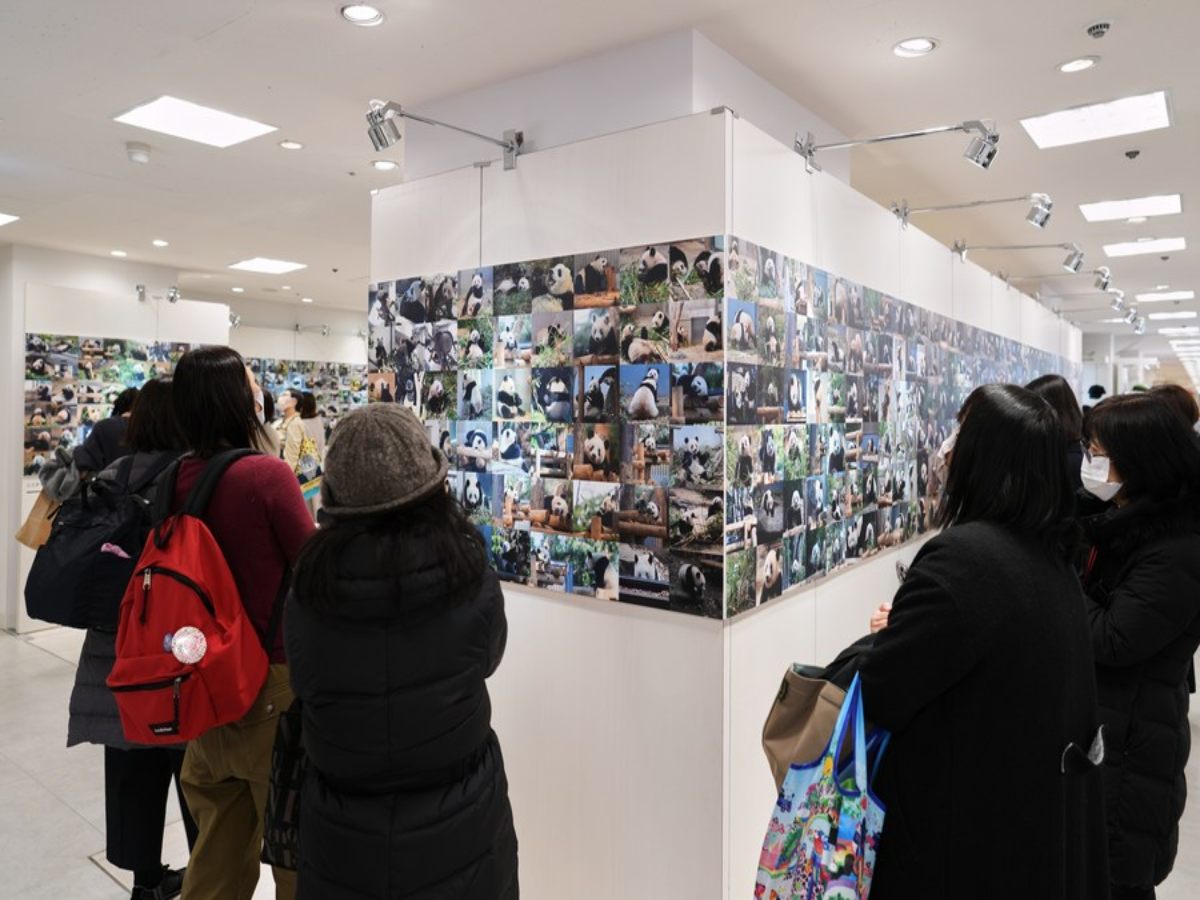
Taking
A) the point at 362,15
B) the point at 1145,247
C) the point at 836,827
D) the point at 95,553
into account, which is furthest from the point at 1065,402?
the point at 1145,247

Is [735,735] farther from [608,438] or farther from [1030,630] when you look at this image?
[1030,630]

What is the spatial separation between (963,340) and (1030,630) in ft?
13.7

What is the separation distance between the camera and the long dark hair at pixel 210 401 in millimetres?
2168

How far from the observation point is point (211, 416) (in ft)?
7.11

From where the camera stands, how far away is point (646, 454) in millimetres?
2770

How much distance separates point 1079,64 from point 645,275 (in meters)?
2.08

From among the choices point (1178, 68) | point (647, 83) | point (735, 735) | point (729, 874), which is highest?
point (1178, 68)

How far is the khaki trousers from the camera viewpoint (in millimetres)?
2076

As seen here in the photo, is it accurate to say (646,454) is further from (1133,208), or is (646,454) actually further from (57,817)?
(1133,208)

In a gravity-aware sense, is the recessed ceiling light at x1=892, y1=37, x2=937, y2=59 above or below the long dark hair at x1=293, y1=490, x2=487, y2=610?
above

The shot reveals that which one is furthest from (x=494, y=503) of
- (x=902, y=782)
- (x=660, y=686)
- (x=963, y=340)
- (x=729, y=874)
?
(x=963, y=340)

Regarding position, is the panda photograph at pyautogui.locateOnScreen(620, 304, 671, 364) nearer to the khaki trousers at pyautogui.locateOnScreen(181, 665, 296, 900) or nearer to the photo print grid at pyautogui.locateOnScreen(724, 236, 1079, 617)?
the photo print grid at pyautogui.locateOnScreen(724, 236, 1079, 617)

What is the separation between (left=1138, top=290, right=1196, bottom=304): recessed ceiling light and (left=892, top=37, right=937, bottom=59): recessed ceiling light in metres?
8.34

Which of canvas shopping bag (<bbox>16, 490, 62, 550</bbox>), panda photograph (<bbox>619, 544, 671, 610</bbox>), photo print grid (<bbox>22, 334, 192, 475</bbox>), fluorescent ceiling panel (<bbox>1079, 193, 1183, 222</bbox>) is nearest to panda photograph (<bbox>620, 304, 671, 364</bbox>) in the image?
panda photograph (<bbox>619, 544, 671, 610</bbox>)
